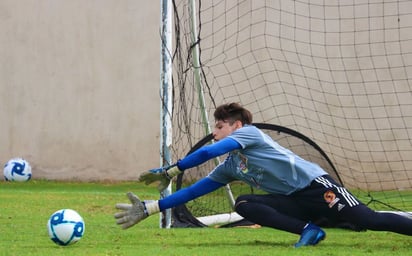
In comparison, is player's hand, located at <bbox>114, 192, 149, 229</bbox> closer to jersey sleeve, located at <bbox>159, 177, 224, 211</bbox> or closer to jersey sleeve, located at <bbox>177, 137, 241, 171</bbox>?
jersey sleeve, located at <bbox>159, 177, 224, 211</bbox>

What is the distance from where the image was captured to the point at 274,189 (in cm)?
637

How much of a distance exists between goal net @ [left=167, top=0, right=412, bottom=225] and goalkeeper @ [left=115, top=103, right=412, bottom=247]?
4501 mm

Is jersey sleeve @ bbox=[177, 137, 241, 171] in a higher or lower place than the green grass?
higher

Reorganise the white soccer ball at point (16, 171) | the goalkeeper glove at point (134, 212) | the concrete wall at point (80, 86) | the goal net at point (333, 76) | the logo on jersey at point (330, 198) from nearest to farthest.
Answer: the logo on jersey at point (330, 198)
the goalkeeper glove at point (134, 212)
the goal net at point (333, 76)
the white soccer ball at point (16, 171)
the concrete wall at point (80, 86)

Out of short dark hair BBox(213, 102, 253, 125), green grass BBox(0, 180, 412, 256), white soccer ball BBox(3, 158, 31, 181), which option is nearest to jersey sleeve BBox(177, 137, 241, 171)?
short dark hair BBox(213, 102, 253, 125)

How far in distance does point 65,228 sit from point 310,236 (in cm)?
166

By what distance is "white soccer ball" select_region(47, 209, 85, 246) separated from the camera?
231 inches

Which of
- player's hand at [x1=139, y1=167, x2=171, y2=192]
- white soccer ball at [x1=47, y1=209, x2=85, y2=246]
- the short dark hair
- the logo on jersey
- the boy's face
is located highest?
the short dark hair

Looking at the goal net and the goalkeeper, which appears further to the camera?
the goal net

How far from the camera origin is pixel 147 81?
530 inches

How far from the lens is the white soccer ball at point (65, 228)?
231 inches

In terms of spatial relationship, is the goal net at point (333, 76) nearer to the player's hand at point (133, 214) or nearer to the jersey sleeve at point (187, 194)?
the jersey sleeve at point (187, 194)

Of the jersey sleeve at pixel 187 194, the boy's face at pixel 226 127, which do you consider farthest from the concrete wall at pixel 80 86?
the boy's face at pixel 226 127

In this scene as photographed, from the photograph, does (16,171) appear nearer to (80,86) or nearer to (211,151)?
(80,86)
